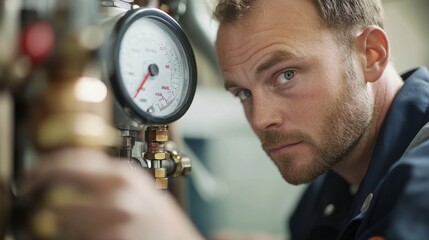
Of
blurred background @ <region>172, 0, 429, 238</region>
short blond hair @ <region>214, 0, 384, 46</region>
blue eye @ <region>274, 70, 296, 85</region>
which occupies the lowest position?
blurred background @ <region>172, 0, 429, 238</region>

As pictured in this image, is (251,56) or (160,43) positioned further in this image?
(251,56)

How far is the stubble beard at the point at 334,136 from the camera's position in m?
1.03

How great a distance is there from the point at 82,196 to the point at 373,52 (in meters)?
0.84

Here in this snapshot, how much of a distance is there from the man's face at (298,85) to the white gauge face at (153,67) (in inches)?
9.9

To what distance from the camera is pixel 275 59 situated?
3.34 feet

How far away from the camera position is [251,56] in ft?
3.39

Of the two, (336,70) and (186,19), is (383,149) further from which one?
(186,19)

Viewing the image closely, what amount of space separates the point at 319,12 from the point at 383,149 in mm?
283

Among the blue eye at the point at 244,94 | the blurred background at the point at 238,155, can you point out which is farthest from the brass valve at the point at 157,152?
the blurred background at the point at 238,155

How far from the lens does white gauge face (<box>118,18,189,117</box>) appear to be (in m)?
0.70

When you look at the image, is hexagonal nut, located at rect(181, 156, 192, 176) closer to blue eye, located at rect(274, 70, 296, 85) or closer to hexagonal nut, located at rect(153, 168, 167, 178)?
hexagonal nut, located at rect(153, 168, 167, 178)

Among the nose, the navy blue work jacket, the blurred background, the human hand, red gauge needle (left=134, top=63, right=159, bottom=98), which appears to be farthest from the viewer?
the blurred background

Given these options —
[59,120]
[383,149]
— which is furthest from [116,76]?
[383,149]

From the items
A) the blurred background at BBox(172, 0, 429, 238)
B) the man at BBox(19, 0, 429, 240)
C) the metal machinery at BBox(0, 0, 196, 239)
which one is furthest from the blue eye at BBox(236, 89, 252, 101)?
the blurred background at BBox(172, 0, 429, 238)
